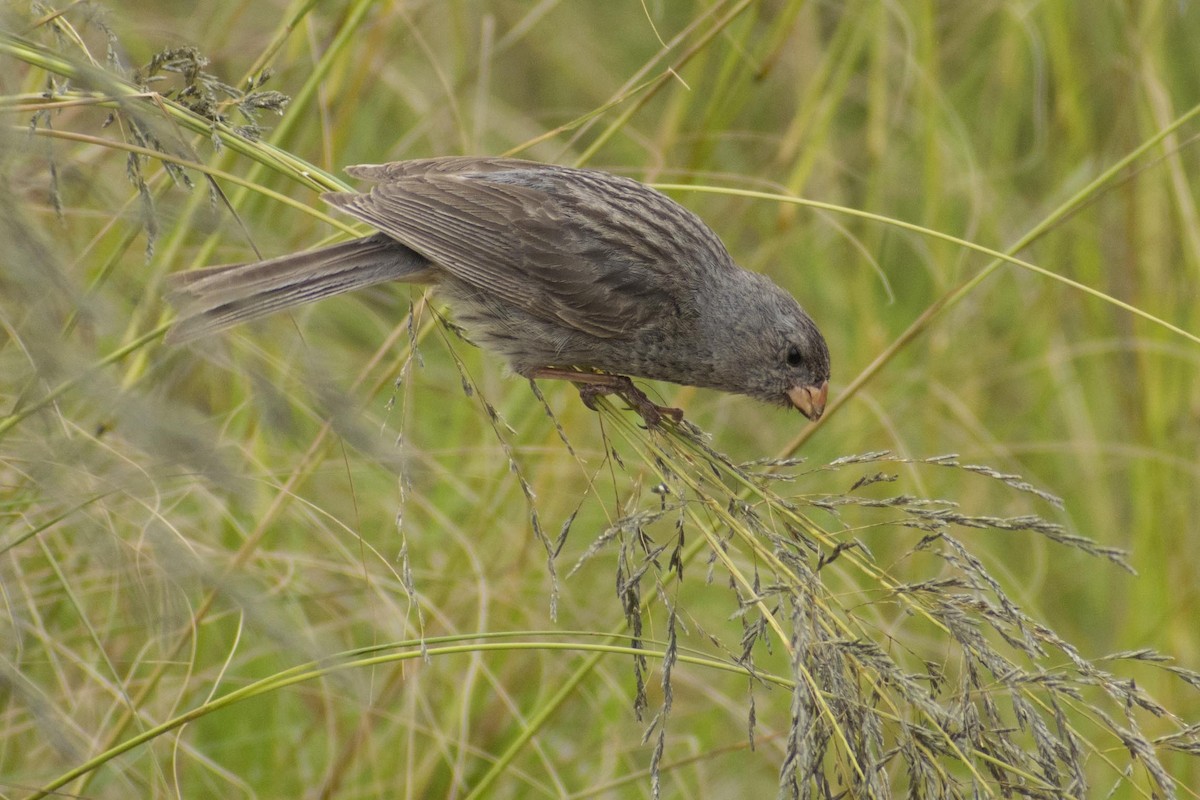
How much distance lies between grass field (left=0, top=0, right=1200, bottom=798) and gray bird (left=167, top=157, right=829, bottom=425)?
0.49ft

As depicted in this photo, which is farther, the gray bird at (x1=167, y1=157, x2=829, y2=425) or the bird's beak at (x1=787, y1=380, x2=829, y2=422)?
the bird's beak at (x1=787, y1=380, x2=829, y2=422)

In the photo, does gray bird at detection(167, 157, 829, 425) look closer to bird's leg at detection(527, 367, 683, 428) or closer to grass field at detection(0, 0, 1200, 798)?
bird's leg at detection(527, 367, 683, 428)

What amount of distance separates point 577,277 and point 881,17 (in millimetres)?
1713

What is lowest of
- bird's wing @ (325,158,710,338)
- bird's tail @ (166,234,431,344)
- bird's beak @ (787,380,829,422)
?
bird's beak @ (787,380,829,422)

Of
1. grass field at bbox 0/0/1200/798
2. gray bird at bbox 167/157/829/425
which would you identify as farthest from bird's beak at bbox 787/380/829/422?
grass field at bbox 0/0/1200/798

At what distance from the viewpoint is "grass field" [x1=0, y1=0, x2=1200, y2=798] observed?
1.95 metres

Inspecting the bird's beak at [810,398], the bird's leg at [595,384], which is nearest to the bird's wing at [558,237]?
the bird's leg at [595,384]

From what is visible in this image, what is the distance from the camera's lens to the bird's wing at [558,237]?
326 centimetres

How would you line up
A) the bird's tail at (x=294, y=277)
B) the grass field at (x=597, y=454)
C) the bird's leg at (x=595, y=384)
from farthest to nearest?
the bird's leg at (x=595, y=384)
the bird's tail at (x=294, y=277)
the grass field at (x=597, y=454)

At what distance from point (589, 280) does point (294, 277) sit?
84 cm

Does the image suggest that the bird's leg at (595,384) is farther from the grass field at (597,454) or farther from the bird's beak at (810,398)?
the bird's beak at (810,398)

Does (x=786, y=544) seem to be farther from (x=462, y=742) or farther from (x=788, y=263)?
(x=788, y=263)

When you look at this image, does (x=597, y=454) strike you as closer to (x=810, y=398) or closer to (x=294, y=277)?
(x=810, y=398)

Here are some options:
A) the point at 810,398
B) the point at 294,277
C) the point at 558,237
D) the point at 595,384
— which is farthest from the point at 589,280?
the point at 294,277
